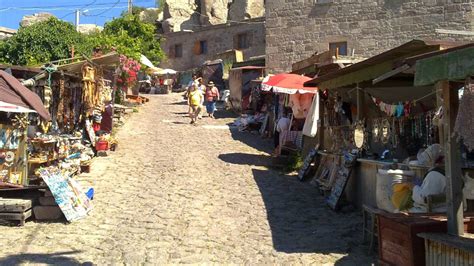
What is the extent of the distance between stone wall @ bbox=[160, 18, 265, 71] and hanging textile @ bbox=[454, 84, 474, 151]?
32392 millimetres

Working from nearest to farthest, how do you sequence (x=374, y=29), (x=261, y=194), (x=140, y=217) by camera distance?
(x=140, y=217), (x=261, y=194), (x=374, y=29)

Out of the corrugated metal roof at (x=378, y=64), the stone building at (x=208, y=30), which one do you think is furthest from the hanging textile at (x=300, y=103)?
the stone building at (x=208, y=30)

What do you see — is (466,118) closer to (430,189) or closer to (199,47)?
(430,189)

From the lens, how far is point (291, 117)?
14883 mm

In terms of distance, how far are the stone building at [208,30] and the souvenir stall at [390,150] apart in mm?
26647

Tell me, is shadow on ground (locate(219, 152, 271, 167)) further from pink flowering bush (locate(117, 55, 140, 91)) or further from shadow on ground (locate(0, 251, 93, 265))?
pink flowering bush (locate(117, 55, 140, 91))

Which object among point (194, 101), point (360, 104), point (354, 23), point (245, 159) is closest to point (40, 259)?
point (360, 104)

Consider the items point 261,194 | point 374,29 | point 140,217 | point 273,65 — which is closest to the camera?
point 140,217

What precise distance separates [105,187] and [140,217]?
2.35 meters

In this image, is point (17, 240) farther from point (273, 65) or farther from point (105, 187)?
point (273, 65)

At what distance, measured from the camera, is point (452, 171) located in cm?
495

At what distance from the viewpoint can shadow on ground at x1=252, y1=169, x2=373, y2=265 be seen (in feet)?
22.7

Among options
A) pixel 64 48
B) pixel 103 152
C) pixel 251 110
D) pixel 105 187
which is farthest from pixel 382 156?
pixel 64 48

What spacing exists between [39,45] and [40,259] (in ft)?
56.6
